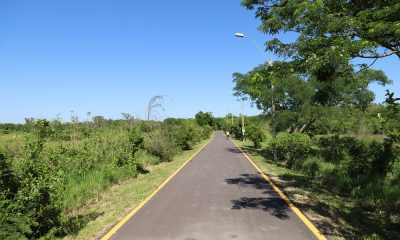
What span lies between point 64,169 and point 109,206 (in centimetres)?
316

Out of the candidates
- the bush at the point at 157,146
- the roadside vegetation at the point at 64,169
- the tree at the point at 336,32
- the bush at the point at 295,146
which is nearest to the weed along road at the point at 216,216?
the roadside vegetation at the point at 64,169

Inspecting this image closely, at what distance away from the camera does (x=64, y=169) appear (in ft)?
44.0

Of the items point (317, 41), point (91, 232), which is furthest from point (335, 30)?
point (91, 232)

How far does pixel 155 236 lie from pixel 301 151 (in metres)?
14.7

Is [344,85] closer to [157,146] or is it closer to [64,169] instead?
[64,169]

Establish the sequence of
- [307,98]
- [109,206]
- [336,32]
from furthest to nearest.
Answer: [307,98] → [109,206] → [336,32]

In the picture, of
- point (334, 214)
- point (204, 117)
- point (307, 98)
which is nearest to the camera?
Result: point (334, 214)

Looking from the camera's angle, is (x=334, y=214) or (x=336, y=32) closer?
(x=336, y=32)

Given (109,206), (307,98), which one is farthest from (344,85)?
(307,98)

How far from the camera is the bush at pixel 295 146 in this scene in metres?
20.5

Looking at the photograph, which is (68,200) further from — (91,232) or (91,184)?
(91,232)

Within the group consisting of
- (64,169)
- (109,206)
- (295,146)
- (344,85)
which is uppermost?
(344,85)

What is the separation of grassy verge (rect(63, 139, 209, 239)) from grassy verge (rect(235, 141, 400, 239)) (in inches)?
183

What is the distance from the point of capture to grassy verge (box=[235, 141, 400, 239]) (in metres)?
7.89
